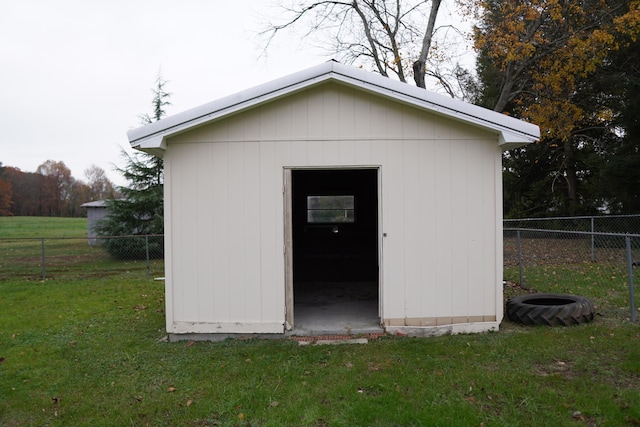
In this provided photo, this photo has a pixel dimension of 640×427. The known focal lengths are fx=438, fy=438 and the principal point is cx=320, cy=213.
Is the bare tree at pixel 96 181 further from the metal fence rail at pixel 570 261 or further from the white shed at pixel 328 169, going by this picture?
the white shed at pixel 328 169

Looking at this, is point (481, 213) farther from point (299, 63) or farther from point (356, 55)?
point (299, 63)

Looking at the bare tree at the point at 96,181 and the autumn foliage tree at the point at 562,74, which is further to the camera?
the bare tree at the point at 96,181

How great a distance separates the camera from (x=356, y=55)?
16.8m

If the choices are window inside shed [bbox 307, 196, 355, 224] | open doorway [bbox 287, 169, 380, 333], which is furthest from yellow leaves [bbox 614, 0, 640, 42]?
window inside shed [bbox 307, 196, 355, 224]

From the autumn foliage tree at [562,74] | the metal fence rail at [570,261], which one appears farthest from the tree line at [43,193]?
the metal fence rail at [570,261]

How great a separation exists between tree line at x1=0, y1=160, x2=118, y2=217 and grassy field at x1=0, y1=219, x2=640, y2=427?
1611 inches

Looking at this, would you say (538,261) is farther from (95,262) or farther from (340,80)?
(95,262)

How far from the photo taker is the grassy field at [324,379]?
127 inches

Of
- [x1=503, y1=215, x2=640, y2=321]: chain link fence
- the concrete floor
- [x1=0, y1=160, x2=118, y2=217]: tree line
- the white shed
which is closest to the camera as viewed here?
the white shed

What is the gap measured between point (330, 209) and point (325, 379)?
26.1 feet

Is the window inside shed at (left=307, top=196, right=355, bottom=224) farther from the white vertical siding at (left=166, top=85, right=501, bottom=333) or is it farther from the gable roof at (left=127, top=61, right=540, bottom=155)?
the gable roof at (left=127, top=61, right=540, bottom=155)

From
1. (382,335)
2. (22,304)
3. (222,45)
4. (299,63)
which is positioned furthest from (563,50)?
(22,304)

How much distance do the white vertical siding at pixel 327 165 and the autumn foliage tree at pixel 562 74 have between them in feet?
34.3

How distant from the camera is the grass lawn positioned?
3.22 metres
